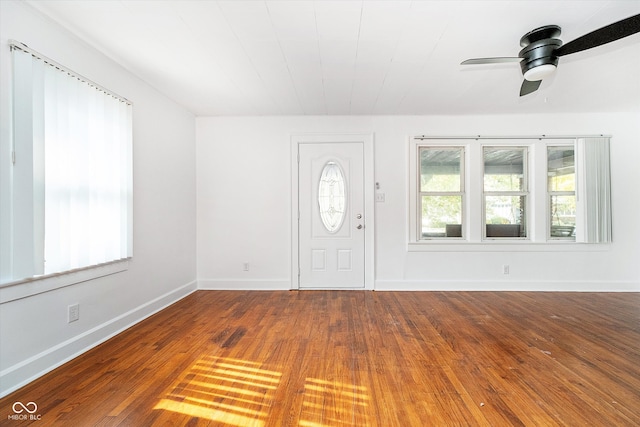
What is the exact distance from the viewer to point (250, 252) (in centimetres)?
439

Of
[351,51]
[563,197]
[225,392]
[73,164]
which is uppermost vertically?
[351,51]

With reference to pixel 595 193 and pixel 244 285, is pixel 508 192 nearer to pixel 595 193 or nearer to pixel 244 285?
pixel 595 193

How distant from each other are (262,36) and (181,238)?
273 centimetres

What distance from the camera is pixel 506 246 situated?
4.25m

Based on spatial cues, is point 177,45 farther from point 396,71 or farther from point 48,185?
point 396,71

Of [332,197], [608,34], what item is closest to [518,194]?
[332,197]

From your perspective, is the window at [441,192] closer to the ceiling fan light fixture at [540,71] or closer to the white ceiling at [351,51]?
the white ceiling at [351,51]

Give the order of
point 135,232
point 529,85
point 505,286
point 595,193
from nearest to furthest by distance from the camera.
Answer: point 529,85
point 135,232
point 595,193
point 505,286

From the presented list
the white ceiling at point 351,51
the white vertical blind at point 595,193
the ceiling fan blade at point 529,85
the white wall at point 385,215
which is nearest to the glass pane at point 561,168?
the white vertical blind at point 595,193

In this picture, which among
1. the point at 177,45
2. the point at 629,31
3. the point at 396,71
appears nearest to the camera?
the point at 629,31

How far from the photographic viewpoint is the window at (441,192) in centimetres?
437

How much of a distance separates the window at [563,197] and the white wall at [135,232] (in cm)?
513

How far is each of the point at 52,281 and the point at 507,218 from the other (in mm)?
5149

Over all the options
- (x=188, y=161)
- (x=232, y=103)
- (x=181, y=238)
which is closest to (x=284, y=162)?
(x=232, y=103)
